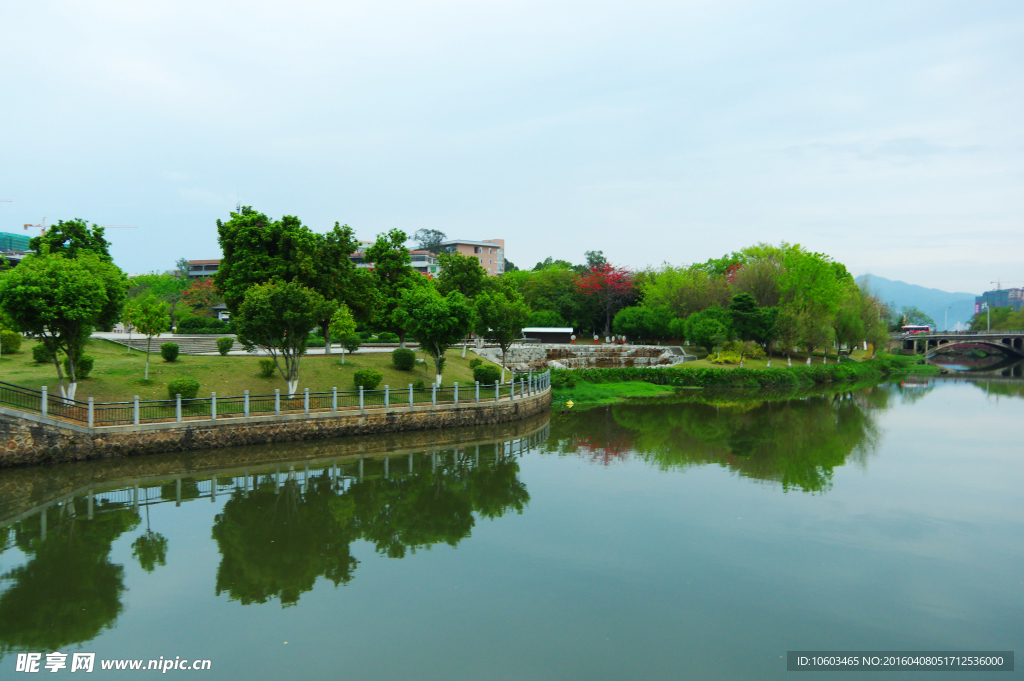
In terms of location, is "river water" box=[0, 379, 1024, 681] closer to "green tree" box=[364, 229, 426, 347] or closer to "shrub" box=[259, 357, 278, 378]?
"shrub" box=[259, 357, 278, 378]

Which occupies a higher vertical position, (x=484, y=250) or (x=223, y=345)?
(x=484, y=250)

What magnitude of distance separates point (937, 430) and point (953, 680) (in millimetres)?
22905

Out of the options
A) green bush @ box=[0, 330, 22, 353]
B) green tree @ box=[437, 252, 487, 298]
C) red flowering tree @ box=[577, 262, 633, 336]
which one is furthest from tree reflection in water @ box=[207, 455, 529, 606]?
red flowering tree @ box=[577, 262, 633, 336]

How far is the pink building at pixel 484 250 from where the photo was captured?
101125 millimetres

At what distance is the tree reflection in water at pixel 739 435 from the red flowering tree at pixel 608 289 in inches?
989

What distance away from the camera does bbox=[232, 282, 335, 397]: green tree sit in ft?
69.5

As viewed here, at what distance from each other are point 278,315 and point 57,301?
6.47 meters

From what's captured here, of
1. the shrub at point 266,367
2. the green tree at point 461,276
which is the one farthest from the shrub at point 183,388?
the green tree at point 461,276

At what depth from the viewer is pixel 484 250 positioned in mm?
102812

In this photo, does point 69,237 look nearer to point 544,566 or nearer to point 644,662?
point 544,566

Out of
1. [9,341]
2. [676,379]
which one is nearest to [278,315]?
[9,341]

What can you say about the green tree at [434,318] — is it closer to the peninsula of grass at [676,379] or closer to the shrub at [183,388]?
the shrub at [183,388]

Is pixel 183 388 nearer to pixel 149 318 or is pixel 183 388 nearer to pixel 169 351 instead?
pixel 149 318

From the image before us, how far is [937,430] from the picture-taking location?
84.1 feet
